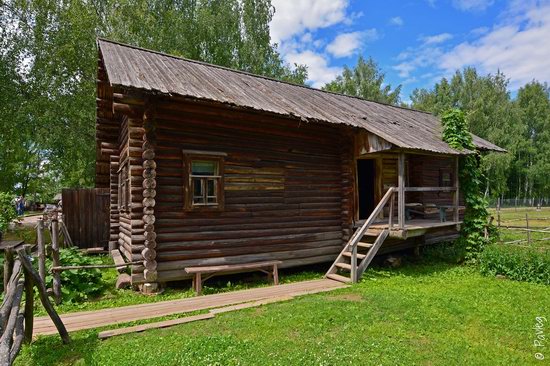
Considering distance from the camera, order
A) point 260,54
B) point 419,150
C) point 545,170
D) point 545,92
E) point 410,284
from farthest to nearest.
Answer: point 545,92
point 545,170
point 260,54
point 419,150
point 410,284

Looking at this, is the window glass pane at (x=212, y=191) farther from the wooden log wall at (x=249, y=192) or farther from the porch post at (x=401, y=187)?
the porch post at (x=401, y=187)

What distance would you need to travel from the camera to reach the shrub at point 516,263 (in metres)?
8.91

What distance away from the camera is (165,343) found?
490cm

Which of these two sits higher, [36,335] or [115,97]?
[115,97]

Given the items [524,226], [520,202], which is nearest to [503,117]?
[520,202]

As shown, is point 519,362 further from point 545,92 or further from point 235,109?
point 545,92

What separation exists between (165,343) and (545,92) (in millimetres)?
57654

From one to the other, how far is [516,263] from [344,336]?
691 centimetres

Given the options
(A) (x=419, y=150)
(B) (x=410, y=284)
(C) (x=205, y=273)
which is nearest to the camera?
(C) (x=205, y=273)

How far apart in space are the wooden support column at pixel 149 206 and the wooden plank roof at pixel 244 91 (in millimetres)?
1068

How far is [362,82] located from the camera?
4053cm

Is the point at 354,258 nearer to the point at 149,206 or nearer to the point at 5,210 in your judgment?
the point at 149,206

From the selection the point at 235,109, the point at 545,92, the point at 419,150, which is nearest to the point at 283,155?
the point at 235,109

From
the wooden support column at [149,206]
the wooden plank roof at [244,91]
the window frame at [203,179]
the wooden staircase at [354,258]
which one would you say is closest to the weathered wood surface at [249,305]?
the wooden support column at [149,206]
